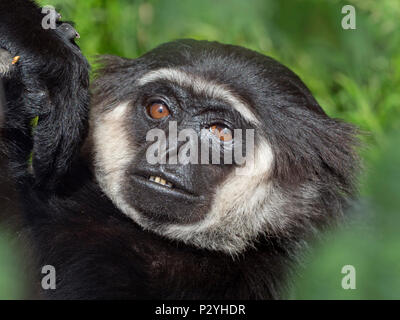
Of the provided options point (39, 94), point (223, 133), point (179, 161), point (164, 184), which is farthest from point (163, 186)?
point (39, 94)

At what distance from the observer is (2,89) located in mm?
4598

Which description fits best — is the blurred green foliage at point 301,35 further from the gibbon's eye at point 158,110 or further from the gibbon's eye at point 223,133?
the gibbon's eye at point 223,133

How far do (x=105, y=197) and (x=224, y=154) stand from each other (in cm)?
115

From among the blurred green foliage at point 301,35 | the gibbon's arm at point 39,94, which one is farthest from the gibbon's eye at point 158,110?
the blurred green foliage at point 301,35

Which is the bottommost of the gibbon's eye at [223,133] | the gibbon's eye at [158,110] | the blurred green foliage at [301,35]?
the gibbon's eye at [223,133]

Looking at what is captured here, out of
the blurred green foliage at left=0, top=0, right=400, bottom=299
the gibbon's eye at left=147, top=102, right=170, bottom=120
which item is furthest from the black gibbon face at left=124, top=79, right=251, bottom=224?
the blurred green foliage at left=0, top=0, right=400, bottom=299

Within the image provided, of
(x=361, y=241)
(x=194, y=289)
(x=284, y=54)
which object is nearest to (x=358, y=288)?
(x=361, y=241)

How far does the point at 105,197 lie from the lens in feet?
17.7

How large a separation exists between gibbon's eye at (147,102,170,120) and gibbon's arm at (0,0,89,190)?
28.4 inches

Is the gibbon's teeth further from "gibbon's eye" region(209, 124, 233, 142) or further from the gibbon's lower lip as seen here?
"gibbon's eye" region(209, 124, 233, 142)

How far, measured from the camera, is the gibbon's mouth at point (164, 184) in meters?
5.01

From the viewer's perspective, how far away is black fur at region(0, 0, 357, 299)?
4621 mm

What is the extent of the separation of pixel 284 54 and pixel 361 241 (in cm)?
755
